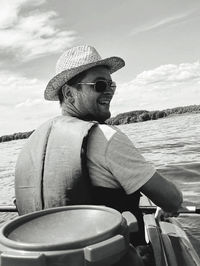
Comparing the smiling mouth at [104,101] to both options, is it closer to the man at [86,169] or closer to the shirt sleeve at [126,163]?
the man at [86,169]

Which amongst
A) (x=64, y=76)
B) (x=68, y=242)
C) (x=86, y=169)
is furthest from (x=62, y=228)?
(x=64, y=76)

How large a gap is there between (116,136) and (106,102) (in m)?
0.64

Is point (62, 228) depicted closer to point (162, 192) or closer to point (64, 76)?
point (162, 192)

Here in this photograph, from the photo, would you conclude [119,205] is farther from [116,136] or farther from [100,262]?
[100,262]

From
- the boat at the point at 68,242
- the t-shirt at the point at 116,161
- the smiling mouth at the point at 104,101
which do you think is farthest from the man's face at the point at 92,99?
the boat at the point at 68,242

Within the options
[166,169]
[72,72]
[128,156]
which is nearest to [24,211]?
[128,156]

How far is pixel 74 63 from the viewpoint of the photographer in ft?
9.29

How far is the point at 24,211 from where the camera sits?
2.63 metres

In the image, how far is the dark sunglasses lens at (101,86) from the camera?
275cm

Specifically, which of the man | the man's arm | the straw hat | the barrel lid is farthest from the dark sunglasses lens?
the barrel lid

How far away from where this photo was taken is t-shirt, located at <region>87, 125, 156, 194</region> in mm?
2266

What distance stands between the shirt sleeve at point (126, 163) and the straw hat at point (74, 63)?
758mm

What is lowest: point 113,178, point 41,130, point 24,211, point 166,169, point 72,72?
point 166,169

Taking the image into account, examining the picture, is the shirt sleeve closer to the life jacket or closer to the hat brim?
the life jacket
